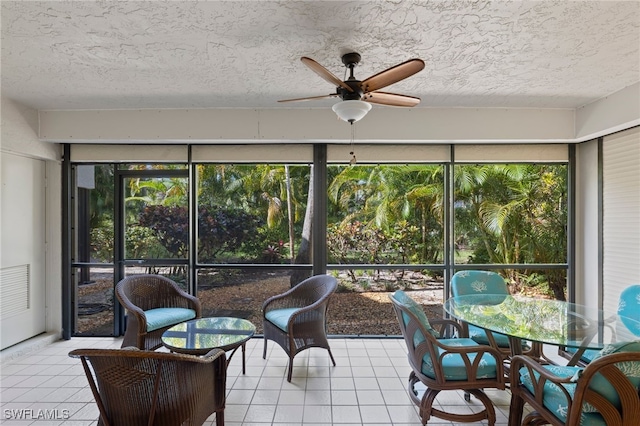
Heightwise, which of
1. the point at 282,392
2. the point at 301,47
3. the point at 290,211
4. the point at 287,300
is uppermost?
the point at 301,47

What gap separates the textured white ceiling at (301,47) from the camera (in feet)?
6.15

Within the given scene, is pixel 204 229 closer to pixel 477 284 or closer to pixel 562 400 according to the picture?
pixel 477 284

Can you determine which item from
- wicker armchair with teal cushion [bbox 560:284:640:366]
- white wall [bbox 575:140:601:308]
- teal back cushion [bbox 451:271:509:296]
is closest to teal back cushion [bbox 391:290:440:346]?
teal back cushion [bbox 451:271:509:296]

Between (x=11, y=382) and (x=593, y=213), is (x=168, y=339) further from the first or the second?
(x=593, y=213)

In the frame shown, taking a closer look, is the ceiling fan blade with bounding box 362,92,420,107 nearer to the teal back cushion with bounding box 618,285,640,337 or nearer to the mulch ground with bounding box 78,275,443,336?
the teal back cushion with bounding box 618,285,640,337

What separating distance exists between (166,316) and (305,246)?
1669mm

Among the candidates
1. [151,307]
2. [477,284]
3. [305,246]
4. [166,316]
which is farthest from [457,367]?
[151,307]

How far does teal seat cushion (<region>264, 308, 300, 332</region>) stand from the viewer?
9.88 feet

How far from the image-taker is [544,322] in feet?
7.51

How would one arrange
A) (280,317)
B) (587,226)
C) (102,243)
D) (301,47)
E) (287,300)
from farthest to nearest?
(102,243) → (587,226) → (287,300) → (280,317) → (301,47)

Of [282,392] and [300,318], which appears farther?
[300,318]

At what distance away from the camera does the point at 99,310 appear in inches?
158

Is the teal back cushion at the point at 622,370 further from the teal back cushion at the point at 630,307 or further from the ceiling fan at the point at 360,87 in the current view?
the ceiling fan at the point at 360,87

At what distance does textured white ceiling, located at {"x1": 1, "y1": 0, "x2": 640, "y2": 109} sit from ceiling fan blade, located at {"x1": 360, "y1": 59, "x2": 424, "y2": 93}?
349mm
